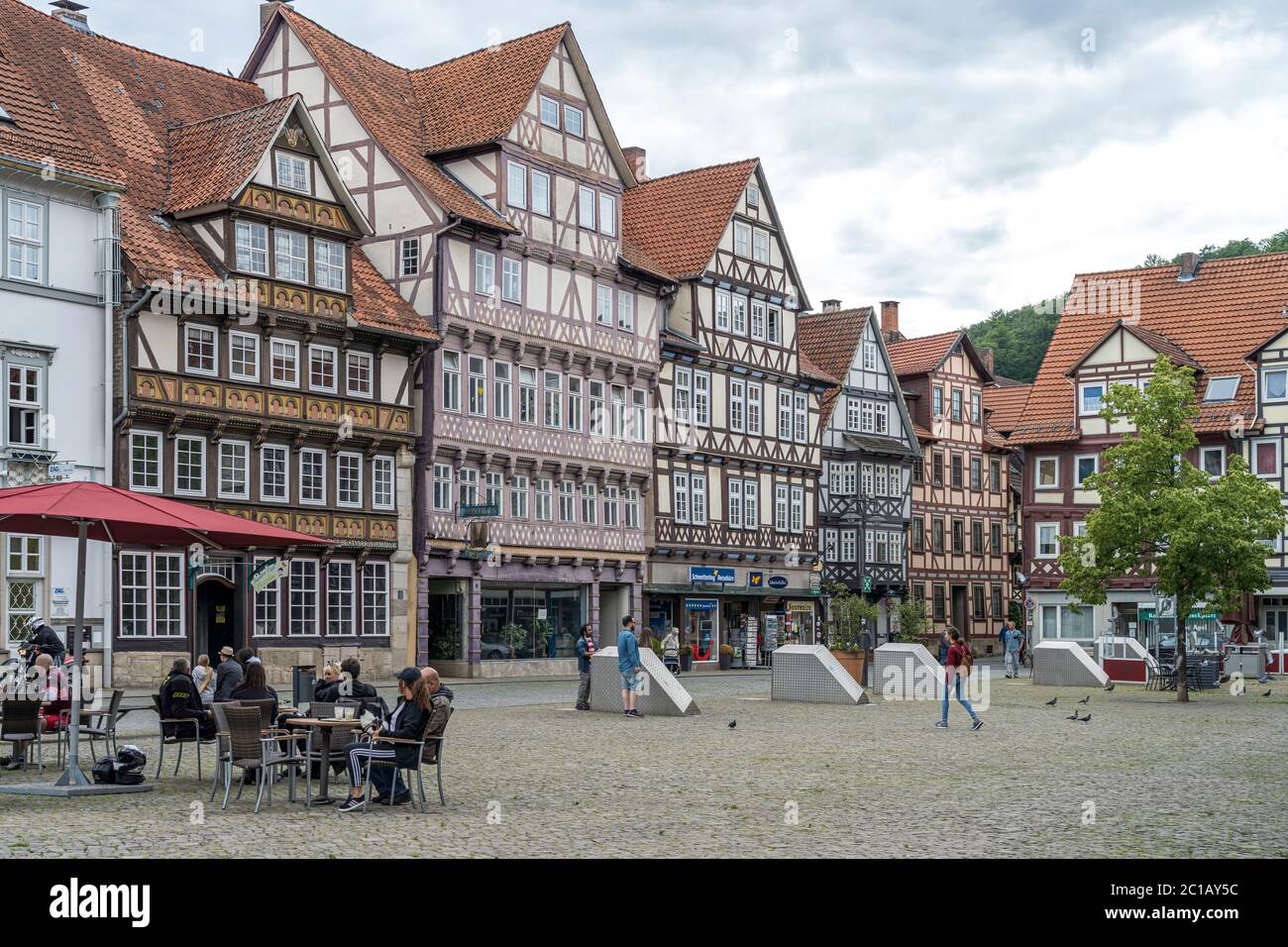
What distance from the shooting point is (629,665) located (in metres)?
28.4

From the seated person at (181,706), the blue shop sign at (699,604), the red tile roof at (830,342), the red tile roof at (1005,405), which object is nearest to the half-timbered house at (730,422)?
the blue shop sign at (699,604)

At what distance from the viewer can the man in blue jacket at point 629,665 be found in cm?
2815

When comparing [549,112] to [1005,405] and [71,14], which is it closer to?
[71,14]

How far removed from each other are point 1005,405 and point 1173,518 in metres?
47.2

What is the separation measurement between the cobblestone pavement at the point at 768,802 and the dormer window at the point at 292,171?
725 inches

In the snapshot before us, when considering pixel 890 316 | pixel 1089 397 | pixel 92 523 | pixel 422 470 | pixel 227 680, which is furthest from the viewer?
pixel 890 316

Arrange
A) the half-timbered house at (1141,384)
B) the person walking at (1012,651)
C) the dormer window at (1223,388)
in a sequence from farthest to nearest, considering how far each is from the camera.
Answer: the dormer window at (1223,388) < the half-timbered house at (1141,384) < the person walking at (1012,651)

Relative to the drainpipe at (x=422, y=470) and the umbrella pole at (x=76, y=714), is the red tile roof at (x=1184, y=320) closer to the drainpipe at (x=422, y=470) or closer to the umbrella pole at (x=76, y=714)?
the drainpipe at (x=422, y=470)

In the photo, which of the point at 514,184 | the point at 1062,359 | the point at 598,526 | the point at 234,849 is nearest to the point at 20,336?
the point at 514,184

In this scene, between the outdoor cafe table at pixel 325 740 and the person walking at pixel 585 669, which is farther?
the person walking at pixel 585 669

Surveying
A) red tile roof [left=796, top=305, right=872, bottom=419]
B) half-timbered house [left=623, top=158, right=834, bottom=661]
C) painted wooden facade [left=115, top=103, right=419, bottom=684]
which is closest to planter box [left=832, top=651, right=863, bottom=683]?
painted wooden facade [left=115, top=103, right=419, bottom=684]

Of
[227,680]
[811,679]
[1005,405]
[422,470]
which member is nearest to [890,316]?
[1005,405]

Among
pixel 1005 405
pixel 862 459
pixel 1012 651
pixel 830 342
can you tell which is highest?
pixel 830 342
